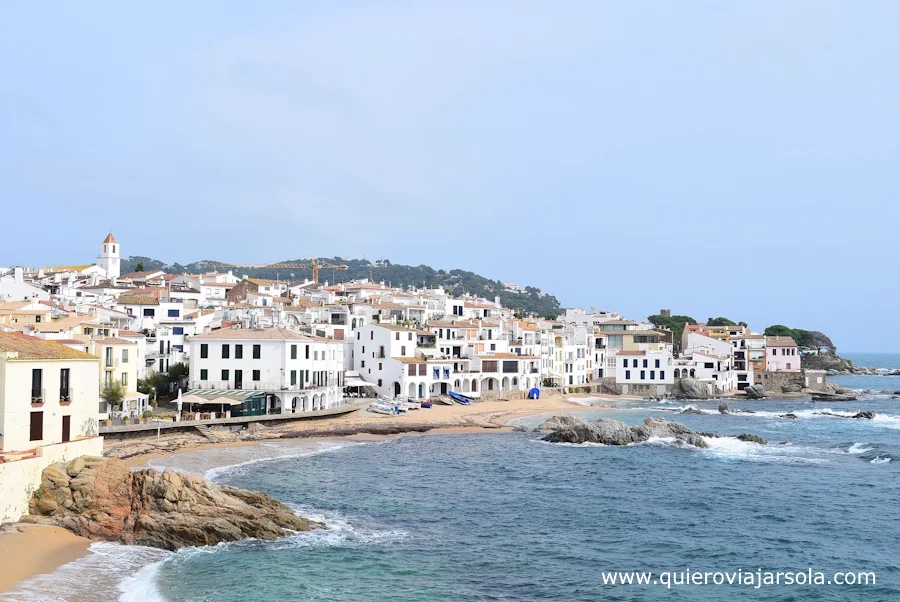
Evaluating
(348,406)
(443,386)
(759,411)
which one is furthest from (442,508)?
(759,411)

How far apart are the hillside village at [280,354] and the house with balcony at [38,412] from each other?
6cm

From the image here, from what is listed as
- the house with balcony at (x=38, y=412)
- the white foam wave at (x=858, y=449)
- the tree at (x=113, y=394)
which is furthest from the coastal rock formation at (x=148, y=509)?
the white foam wave at (x=858, y=449)

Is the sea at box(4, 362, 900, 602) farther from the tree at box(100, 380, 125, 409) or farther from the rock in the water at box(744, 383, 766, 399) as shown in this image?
the rock in the water at box(744, 383, 766, 399)

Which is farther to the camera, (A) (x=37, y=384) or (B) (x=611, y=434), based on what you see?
(B) (x=611, y=434)

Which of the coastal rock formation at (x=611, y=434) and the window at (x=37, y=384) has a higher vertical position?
the window at (x=37, y=384)

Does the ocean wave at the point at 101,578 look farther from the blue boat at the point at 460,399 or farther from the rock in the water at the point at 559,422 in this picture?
the blue boat at the point at 460,399

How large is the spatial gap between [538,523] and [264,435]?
26.0 metres

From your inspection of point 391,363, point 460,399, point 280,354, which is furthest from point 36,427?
point 460,399

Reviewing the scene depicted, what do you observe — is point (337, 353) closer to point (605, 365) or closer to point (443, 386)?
point (443, 386)

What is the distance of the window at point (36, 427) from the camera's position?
103ft

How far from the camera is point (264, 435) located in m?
54.7

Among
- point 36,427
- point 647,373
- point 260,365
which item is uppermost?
point 260,365

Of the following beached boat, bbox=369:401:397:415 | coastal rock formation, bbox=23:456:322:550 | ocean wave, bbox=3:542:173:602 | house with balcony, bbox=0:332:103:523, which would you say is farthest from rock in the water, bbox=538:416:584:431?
ocean wave, bbox=3:542:173:602

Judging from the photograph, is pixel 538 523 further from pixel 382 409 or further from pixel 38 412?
pixel 382 409
